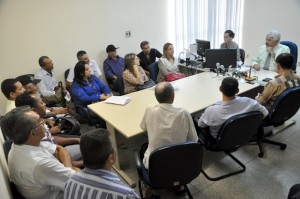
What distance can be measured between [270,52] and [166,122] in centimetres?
263

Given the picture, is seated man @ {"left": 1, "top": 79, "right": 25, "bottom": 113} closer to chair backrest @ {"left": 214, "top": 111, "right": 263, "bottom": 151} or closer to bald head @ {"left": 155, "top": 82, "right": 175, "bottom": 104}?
bald head @ {"left": 155, "top": 82, "right": 175, "bottom": 104}

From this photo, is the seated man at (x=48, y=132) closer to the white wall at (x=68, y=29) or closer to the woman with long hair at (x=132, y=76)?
the woman with long hair at (x=132, y=76)

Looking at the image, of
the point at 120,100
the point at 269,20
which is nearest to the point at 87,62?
the point at 120,100

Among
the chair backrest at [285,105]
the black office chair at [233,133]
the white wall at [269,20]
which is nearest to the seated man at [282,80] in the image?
the chair backrest at [285,105]

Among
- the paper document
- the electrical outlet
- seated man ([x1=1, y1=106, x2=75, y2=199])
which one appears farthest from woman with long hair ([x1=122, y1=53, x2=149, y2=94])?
seated man ([x1=1, y1=106, x2=75, y2=199])

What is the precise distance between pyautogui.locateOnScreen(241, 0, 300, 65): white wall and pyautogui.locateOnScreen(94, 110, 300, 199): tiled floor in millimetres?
3312

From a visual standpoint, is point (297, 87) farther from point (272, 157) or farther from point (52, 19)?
point (52, 19)

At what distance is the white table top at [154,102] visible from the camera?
2.50 m

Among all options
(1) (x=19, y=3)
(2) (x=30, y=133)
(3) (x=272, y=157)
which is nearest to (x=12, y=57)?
(1) (x=19, y=3)

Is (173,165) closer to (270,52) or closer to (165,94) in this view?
(165,94)

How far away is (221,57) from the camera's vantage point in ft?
12.6

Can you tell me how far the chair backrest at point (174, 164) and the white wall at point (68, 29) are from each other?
10.9 feet

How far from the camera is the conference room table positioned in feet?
8.23

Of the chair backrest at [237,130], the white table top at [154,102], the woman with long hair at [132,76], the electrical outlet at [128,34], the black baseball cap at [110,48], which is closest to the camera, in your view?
the chair backrest at [237,130]
